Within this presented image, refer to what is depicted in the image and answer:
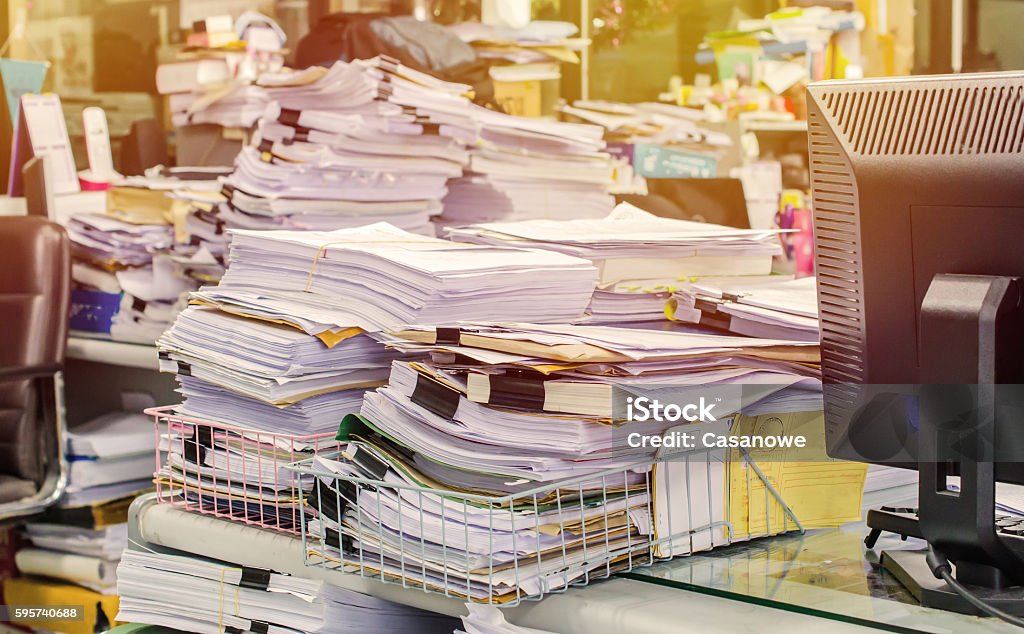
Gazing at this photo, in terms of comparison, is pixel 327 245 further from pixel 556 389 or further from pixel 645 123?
pixel 645 123

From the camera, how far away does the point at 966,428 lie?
0.95m

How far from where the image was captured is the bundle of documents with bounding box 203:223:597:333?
1240 millimetres

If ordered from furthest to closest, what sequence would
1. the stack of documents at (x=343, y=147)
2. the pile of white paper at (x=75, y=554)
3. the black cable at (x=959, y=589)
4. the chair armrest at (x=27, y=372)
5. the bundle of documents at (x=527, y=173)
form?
the pile of white paper at (x=75, y=554), the chair armrest at (x=27, y=372), the bundle of documents at (x=527, y=173), the stack of documents at (x=343, y=147), the black cable at (x=959, y=589)

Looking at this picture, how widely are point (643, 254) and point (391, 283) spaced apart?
0.36 metres

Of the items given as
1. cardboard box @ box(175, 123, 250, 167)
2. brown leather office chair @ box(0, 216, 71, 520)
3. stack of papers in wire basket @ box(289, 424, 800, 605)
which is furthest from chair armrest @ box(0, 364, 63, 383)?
stack of papers in wire basket @ box(289, 424, 800, 605)

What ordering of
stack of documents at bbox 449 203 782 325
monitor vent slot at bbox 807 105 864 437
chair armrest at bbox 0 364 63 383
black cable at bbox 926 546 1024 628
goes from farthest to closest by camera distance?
1. chair armrest at bbox 0 364 63 383
2. stack of documents at bbox 449 203 782 325
3. monitor vent slot at bbox 807 105 864 437
4. black cable at bbox 926 546 1024 628

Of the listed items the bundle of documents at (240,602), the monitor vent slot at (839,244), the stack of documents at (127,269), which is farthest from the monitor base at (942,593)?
the stack of documents at (127,269)

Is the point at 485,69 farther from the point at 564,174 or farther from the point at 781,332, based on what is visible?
the point at 781,332

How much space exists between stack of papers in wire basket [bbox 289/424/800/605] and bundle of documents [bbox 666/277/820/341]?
0.20m

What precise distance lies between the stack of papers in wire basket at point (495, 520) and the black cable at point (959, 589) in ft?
0.70

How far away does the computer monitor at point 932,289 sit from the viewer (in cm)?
93

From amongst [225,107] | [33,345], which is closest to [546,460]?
[225,107]

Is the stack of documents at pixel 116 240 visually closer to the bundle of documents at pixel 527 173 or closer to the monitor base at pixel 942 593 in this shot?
the bundle of documents at pixel 527 173

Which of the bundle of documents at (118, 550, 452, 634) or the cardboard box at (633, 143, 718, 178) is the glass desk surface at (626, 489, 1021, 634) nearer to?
the bundle of documents at (118, 550, 452, 634)
